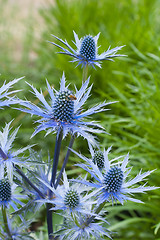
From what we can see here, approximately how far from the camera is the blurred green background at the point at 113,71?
187cm

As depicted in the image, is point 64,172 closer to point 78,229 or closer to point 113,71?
point 78,229

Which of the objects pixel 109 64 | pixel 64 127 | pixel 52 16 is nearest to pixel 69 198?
pixel 64 127

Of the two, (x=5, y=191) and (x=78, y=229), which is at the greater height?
(x=5, y=191)

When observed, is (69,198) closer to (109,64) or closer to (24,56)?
(109,64)

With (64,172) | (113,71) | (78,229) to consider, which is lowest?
(78,229)

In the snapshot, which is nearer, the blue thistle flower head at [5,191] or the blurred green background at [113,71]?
the blue thistle flower head at [5,191]

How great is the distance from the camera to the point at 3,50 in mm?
3055

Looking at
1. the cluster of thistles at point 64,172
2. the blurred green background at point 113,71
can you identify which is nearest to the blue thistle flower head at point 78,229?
the cluster of thistles at point 64,172

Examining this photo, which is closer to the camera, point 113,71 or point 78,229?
point 78,229

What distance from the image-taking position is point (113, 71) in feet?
7.16

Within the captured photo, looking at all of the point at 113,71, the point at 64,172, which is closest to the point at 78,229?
the point at 64,172

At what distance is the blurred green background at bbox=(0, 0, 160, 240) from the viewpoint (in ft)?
6.15

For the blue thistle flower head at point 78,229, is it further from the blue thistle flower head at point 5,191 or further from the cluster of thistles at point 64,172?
the blue thistle flower head at point 5,191

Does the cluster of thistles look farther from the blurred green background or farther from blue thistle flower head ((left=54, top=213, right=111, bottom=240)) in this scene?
the blurred green background
